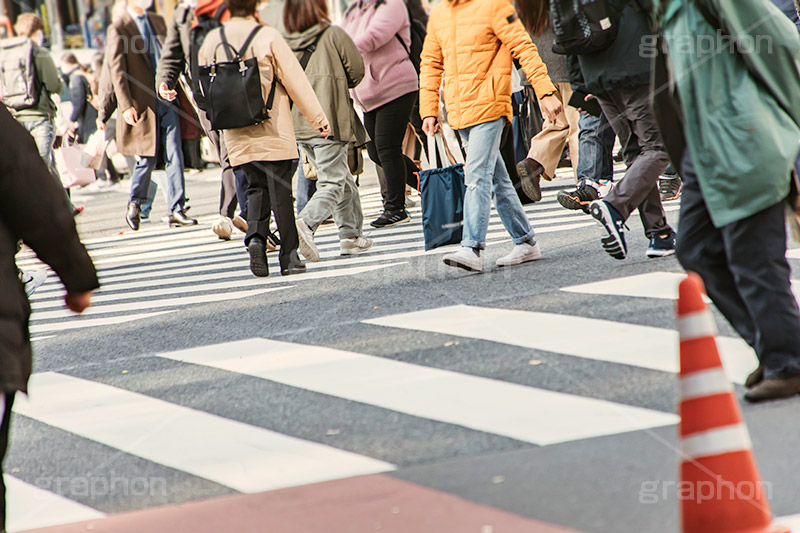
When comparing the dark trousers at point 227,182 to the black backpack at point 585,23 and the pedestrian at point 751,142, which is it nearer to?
the black backpack at point 585,23

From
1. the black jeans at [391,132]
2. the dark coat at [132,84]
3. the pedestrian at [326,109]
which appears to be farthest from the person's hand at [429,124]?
the dark coat at [132,84]

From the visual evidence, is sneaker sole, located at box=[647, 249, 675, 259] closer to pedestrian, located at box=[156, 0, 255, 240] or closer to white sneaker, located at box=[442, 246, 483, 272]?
white sneaker, located at box=[442, 246, 483, 272]

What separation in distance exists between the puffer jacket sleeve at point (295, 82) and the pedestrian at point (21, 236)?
15.8 feet

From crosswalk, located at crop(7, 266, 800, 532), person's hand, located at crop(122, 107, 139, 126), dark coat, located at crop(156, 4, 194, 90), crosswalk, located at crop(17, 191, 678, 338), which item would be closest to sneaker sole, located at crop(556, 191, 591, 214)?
crosswalk, located at crop(17, 191, 678, 338)

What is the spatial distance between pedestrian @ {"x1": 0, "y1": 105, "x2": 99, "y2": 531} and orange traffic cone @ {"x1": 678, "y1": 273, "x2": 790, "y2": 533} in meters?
1.67

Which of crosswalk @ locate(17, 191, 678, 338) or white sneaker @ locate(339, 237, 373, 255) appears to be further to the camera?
white sneaker @ locate(339, 237, 373, 255)

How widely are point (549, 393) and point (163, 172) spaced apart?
8666 millimetres

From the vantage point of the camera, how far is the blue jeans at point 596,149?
8.71 meters

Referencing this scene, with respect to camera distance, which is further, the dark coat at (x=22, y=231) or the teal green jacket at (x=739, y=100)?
the teal green jacket at (x=739, y=100)

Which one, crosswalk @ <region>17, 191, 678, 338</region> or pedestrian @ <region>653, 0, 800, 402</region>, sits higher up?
pedestrian @ <region>653, 0, 800, 402</region>

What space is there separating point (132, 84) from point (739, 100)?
28.1ft

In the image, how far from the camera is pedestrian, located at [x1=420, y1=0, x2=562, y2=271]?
675cm

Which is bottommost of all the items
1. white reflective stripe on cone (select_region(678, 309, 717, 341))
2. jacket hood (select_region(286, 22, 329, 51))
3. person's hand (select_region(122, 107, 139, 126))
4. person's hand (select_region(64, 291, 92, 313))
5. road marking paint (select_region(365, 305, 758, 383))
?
road marking paint (select_region(365, 305, 758, 383))

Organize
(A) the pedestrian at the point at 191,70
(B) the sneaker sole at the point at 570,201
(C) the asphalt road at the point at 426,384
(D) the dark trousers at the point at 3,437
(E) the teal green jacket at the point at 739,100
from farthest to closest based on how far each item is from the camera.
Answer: (B) the sneaker sole at the point at 570,201
(A) the pedestrian at the point at 191,70
(E) the teal green jacket at the point at 739,100
(C) the asphalt road at the point at 426,384
(D) the dark trousers at the point at 3,437
